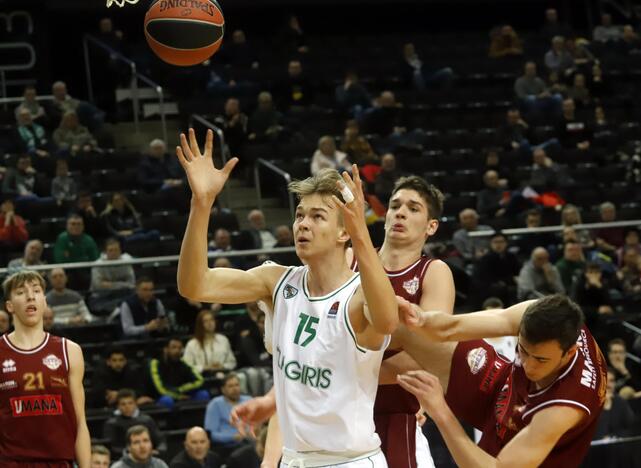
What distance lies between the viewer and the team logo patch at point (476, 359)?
607 cm

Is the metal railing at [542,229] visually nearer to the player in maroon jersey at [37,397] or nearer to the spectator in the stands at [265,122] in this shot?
the spectator in the stands at [265,122]

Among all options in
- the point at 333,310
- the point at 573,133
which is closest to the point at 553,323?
the point at 333,310

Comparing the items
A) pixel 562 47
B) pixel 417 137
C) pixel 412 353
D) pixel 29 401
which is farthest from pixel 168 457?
pixel 562 47

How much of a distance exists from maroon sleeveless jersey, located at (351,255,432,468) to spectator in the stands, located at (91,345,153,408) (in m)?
5.88

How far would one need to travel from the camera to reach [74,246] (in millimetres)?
13633

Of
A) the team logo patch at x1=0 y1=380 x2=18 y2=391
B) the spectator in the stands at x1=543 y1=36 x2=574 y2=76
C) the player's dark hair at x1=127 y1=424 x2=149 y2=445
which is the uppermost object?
the spectator in the stands at x1=543 y1=36 x2=574 y2=76

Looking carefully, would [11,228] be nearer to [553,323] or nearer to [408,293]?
[408,293]

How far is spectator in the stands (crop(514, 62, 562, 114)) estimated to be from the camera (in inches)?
781

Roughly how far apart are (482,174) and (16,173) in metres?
6.84

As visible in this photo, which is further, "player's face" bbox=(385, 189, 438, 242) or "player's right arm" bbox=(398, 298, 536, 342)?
"player's face" bbox=(385, 189, 438, 242)

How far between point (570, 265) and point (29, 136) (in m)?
7.43

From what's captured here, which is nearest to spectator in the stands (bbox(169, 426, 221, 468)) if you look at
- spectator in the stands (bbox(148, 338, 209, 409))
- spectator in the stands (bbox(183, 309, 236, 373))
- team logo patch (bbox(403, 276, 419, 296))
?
spectator in the stands (bbox(148, 338, 209, 409))

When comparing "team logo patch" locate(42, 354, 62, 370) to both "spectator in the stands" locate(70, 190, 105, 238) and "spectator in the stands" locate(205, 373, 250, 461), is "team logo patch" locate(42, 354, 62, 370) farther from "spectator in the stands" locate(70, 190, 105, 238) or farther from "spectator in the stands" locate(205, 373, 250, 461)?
"spectator in the stands" locate(70, 190, 105, 238)

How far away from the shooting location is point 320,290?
548cm
